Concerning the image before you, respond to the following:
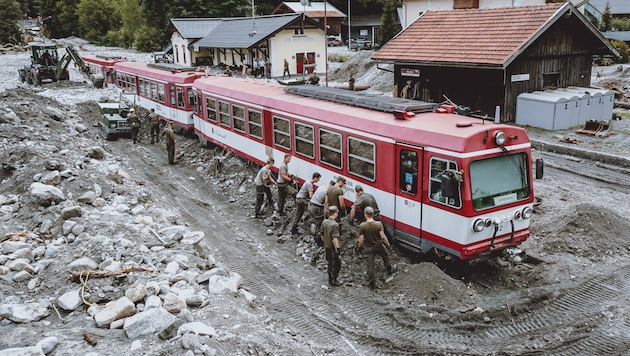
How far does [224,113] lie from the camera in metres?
19.3

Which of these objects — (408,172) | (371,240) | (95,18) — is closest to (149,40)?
(95,18)

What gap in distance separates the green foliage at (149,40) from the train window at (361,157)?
Answer: 5511cm

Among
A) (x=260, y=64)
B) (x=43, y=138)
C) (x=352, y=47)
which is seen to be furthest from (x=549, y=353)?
(x=352, y=47)

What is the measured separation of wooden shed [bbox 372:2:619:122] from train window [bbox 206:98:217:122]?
8.95 meters

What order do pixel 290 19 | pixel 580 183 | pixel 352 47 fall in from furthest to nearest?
pixel 352 47, pixel 290 19, pixel 580 183

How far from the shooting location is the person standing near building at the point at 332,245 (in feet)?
34.8

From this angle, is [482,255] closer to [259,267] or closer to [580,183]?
[259,267]

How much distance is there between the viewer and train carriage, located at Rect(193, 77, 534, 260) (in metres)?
9.94

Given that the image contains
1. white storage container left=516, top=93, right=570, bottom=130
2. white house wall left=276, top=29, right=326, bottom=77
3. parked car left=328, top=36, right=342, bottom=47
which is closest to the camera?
white storage container left=516, top=93, right=570, bottom=130

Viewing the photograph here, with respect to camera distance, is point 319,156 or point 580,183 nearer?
point 319,156

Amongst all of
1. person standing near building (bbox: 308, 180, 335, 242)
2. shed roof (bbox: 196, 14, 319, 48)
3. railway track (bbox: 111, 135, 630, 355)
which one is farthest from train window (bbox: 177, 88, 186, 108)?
shed roof (bbox: 196, 14, 319, 48)

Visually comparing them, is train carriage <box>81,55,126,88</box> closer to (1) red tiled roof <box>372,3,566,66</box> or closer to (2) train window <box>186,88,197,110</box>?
(2) train window <box>186,88,197,110</box>

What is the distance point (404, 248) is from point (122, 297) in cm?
585

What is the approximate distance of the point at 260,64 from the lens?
3991 cm
